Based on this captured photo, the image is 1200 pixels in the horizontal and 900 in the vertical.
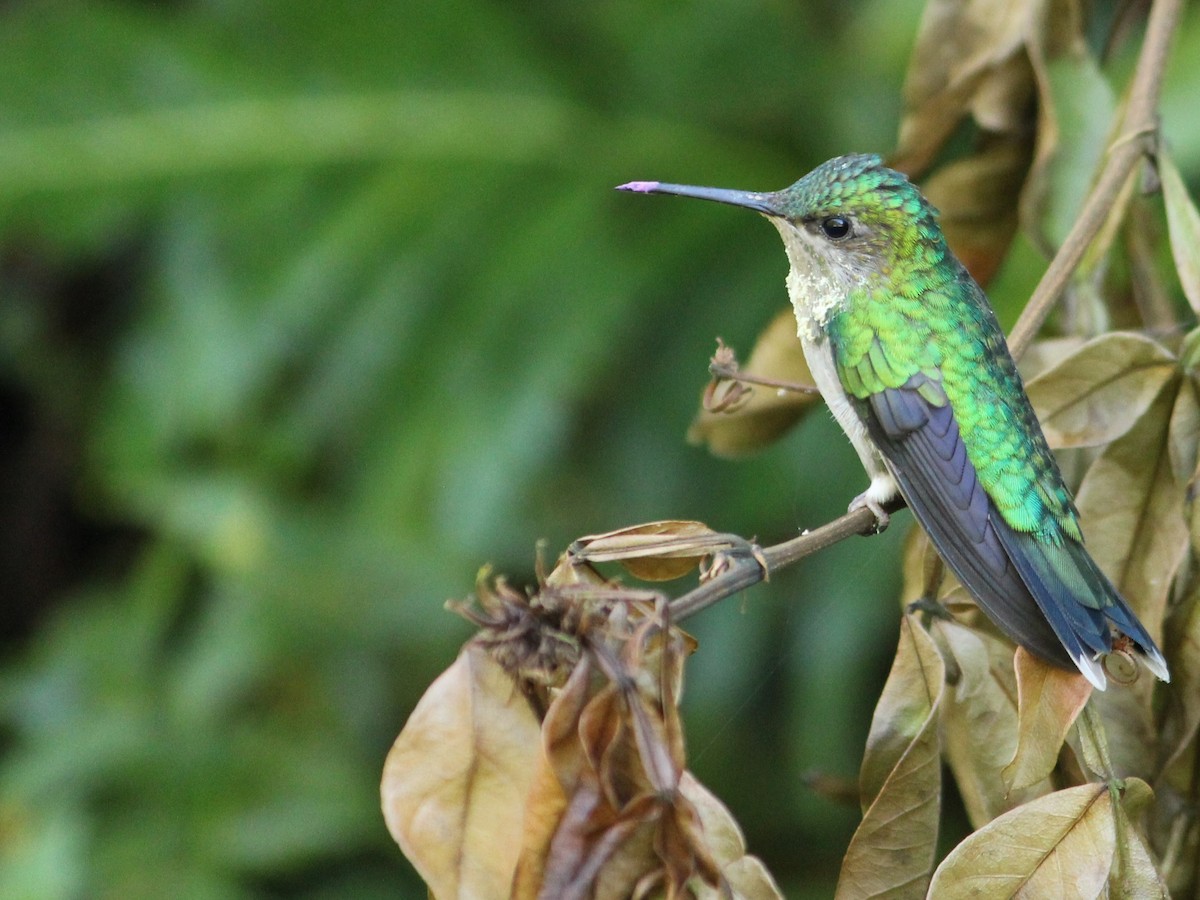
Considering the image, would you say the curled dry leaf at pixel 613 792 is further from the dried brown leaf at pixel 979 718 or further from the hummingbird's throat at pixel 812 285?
the hummingbird's throat at pixel 812 285

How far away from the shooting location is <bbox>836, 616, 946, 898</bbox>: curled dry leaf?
1480mm

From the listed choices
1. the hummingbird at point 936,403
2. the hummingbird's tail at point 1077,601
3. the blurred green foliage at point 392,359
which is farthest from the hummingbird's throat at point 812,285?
the blurred green foliage at point 392,359

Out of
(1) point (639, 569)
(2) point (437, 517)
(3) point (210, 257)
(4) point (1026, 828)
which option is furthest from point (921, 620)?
(3) point (210, 257)

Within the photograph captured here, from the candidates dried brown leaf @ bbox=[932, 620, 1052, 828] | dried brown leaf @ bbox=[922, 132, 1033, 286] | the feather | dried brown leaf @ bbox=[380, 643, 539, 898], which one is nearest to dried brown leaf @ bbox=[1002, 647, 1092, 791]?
the feather

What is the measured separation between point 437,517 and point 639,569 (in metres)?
2.73

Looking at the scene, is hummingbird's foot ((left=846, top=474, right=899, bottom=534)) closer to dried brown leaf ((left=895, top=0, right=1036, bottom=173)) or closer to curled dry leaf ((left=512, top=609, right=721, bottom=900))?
curled dry leaf ((left=512, top=609, right=721, bottom=900))

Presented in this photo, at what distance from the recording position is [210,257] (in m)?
4.32

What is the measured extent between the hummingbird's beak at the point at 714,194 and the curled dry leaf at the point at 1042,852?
86 cm

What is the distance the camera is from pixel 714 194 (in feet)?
6.28

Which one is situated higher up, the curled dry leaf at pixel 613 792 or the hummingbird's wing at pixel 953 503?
the hummingbird's wing at pixel 953 503

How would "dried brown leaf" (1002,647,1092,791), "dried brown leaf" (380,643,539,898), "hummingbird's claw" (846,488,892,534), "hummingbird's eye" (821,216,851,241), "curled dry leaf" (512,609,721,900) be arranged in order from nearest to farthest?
"curled dry leaf" (512,609,721,900), "dried brown leaf" (380,643,539,898), "dried brown leaf" (1002,647,1092,791), "hummingbird's claw" (846,488,892,534), "hummingbird's eye" (821,216,851,241)

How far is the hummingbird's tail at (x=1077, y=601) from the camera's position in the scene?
1.54 metres

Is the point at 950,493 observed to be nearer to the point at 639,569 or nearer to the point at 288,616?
the point at 639,569

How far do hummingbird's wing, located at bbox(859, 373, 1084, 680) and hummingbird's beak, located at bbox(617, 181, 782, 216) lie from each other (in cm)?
33
